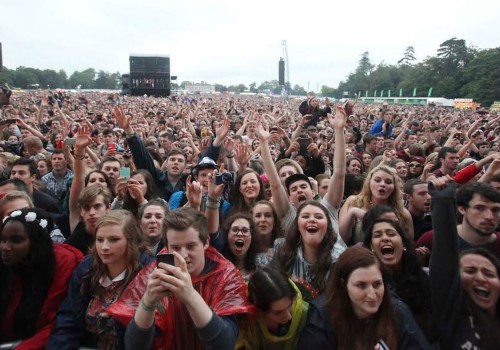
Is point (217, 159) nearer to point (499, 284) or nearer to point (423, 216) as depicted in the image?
point (423, 216)

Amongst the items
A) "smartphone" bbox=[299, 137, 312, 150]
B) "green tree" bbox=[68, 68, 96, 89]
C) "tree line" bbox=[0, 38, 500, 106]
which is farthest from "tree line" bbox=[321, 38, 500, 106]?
"green tree" bbox=[68, 68, 96, 89]

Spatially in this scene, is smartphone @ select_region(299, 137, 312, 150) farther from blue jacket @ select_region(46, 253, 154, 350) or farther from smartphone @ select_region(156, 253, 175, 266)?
smartphone @ select_region(156, 253, 175, 266)

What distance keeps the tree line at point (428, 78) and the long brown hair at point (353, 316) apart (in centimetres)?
6028

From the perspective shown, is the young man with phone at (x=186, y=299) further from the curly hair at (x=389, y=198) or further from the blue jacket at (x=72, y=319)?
the curly hair at (x=389, y=198)

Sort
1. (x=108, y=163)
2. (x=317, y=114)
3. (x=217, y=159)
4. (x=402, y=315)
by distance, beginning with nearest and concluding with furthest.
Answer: (x=402, y=315), (x=108, y=163), (x=217, y=159), (x=317, y=114)

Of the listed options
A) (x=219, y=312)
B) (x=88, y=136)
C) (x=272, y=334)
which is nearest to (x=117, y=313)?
(x=219, y=312)

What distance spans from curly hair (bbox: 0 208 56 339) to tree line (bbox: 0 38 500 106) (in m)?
60.9

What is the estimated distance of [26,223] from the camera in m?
2.69

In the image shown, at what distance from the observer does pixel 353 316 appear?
2350mm

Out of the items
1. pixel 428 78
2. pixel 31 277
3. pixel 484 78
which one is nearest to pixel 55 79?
pixel 428 78

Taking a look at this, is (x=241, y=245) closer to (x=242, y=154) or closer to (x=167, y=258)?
(x=167, y=258)

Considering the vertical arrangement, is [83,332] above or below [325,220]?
below

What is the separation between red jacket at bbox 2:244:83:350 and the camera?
251 centimetres

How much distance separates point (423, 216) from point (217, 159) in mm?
2956
